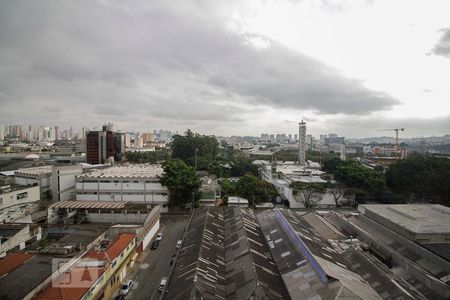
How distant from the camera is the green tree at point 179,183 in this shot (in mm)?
23938

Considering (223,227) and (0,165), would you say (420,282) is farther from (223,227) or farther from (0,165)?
(0,165)

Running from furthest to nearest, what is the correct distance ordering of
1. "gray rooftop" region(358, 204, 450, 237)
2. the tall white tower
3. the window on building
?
the tall white tower < the window on building < "gray rooftop" region(358, 204, 450, 237)

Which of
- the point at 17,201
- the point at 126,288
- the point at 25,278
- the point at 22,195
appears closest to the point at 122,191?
the point at 22,195

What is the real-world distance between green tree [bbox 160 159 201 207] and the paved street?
3405 mm

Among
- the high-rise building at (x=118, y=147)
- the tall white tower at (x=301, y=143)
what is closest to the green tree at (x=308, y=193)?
the tall white tower at (x=301, y=143)

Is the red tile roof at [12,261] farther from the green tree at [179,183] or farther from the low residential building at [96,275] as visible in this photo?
the green tree at [179,183]

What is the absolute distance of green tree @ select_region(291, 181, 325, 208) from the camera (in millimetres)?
27181

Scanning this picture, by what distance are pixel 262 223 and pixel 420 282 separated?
906cm

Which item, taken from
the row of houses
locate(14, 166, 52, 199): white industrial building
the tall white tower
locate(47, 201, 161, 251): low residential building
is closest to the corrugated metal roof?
locate(47, 201, 161, 251): low residential building

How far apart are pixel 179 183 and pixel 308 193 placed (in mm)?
13211

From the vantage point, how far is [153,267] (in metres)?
15.3

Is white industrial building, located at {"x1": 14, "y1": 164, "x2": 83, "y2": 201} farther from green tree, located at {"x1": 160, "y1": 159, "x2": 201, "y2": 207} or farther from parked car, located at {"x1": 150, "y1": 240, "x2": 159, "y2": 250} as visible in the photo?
parked car, located at {"x1": 150, "y1": 240, "x2": 159, "y2": 250}

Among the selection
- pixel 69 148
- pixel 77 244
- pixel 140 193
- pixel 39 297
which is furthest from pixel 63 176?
pixel 69 148

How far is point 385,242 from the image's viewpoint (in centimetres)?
1598
